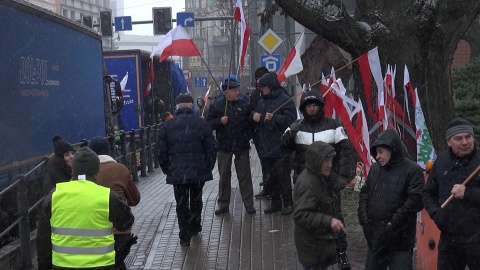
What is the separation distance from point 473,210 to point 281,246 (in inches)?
155

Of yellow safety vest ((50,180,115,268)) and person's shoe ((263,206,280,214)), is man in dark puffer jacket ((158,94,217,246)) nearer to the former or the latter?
person's shoe ((263,206,280,214))

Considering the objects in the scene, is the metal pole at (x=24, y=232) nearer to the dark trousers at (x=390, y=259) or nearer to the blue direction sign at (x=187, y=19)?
the dark trousers at (x=390, y=259)

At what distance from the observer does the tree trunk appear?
1063 cm

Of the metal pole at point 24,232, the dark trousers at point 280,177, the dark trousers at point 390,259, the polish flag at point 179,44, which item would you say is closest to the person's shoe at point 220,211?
the dark trousers at point 280,177

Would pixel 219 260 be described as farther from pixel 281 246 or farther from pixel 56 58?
pixel 56 58

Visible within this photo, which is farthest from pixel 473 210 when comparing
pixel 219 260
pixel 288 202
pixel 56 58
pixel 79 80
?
pixel 79 80

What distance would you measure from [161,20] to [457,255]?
1084 inches

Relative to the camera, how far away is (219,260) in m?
9.67

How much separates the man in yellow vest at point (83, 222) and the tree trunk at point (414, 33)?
574 centimetres

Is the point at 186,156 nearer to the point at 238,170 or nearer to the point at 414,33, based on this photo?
the point at 238,170

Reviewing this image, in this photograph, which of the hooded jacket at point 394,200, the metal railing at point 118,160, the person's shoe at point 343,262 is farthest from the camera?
the metal railing at point 118,160

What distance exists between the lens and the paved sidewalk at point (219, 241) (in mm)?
9555

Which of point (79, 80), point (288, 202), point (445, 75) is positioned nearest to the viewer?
point (445, 75)

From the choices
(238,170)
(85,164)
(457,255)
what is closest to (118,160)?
(238,170)
